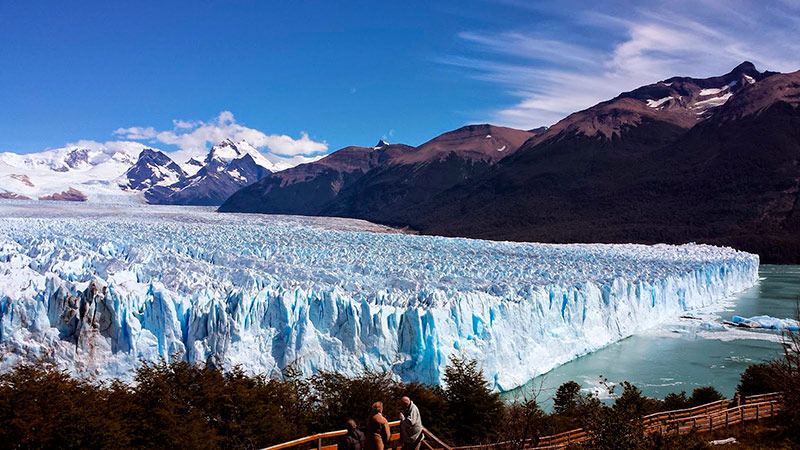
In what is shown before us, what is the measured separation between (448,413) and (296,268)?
10466 millimetres

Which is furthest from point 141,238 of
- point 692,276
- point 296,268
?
point 692,276

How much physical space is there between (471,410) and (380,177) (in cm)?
12892

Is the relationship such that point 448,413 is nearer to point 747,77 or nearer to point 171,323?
point 171,323

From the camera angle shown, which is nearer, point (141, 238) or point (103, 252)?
point (103, 252)

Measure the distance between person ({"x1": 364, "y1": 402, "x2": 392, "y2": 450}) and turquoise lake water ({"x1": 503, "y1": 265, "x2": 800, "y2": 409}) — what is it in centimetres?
995

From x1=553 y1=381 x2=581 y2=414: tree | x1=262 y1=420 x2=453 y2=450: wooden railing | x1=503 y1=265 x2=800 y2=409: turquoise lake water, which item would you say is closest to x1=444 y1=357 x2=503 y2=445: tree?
x1=503 y1=265 x2=800 y2=409: turquoise lake water

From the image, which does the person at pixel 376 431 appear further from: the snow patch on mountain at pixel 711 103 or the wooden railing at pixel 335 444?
the snow patch on mountain at pixel 711 103

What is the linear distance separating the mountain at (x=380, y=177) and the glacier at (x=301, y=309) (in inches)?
3200

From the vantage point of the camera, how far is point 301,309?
16.9 metres

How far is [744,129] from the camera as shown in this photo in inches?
3349

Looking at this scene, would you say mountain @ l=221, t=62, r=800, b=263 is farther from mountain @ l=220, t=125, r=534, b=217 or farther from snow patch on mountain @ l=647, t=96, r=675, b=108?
mountain @ l=220, t=125, r=534, b=217

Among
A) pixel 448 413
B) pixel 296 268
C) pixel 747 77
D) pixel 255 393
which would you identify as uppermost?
pixel 747 77

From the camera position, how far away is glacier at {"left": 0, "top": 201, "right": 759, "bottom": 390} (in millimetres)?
15312

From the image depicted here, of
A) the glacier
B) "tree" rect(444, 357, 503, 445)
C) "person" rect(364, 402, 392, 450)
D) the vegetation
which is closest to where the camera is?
"person" rect(364, 402, 392, 450)
